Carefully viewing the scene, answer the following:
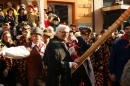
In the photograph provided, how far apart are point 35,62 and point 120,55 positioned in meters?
1.66

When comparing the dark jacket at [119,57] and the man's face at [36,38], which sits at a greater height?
the man's face at [36,38]

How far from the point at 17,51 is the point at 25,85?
96 centimetres

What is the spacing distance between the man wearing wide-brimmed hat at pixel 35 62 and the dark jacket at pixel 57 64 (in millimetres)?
617

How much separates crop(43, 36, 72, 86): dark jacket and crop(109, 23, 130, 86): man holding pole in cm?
110

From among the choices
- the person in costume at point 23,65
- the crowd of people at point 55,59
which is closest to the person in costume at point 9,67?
the crowd of people at point 55,59

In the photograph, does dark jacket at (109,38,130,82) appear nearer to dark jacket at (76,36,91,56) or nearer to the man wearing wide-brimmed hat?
dark jacket at (76,36,91,56)

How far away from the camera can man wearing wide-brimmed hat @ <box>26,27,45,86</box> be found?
5.36m

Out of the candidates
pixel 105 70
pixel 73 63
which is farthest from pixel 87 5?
pixel 73 63

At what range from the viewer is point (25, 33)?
610 centimetres

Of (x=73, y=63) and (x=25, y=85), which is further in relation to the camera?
(x=25, y=85)

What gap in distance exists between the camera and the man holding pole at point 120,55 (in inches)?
208

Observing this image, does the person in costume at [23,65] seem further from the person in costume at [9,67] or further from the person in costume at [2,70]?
the person in costume at [2,70]

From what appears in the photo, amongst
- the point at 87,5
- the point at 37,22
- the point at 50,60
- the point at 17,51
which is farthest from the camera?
the point at 87,5

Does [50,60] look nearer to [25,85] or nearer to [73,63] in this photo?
[73,63]
